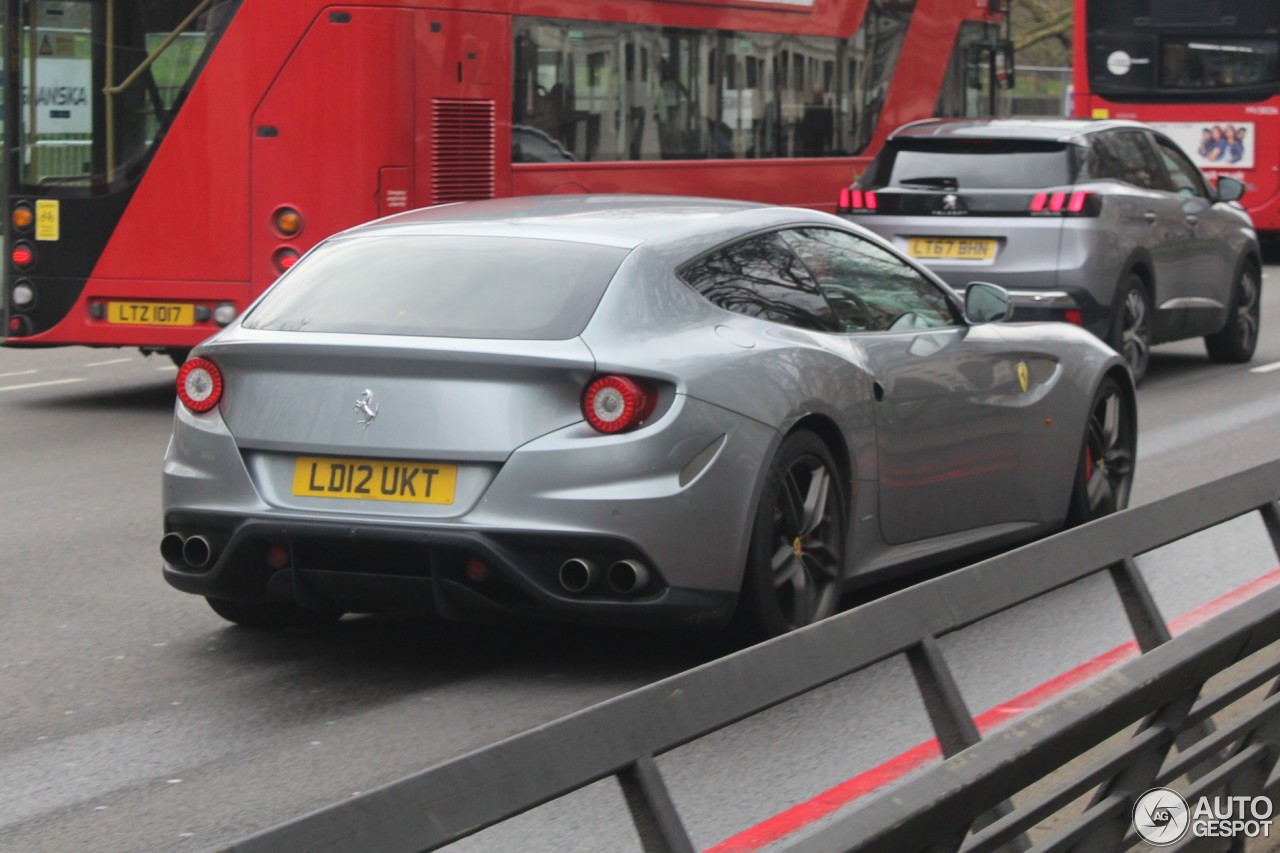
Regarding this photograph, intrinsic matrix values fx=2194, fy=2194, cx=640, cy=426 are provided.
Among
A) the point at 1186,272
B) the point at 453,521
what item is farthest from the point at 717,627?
the point at 1186,272

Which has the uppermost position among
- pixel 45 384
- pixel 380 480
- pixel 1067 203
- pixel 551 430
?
pixel 1067 203

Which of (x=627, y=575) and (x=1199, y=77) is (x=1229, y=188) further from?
(x=1199, y=77)

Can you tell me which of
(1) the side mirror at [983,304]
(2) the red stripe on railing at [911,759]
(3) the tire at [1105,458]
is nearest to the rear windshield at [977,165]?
(3) the tire at [1105,458]

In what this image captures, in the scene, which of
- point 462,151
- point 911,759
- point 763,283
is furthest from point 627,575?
point 462,151

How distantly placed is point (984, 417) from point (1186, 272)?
296 inches

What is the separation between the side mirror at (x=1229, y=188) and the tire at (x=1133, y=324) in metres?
1.16

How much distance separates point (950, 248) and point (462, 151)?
305 cm

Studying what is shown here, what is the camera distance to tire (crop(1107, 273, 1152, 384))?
1341 centimetres

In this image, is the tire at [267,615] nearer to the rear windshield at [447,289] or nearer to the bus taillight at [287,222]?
the rear windshield at [447,289]

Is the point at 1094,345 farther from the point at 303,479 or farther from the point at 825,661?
the point at 825,661

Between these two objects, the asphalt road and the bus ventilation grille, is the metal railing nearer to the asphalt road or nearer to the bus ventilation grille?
the asphalt road

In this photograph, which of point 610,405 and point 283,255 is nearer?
point 610,405

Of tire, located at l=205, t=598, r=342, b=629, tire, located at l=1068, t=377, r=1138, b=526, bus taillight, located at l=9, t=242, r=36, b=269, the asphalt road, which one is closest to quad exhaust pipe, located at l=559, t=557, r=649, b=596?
the asphalt road

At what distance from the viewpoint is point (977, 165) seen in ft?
44.7
